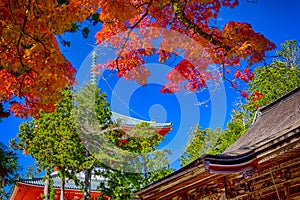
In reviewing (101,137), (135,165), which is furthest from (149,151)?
(101,137)

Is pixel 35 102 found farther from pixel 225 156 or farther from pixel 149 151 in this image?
pixel 149 151

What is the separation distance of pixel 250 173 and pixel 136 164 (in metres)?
8.67

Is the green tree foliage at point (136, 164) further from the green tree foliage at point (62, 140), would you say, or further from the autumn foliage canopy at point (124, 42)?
the autumn foliage canopy at point (124, 42)

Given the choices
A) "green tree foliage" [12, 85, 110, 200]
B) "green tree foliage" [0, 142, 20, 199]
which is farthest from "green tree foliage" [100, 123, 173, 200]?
"green tree foliage" [0, 142, 20, 199]

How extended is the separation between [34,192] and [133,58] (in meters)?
16.2

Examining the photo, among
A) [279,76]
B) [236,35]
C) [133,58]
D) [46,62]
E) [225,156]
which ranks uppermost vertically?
[279,76]

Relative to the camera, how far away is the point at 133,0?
7.61m

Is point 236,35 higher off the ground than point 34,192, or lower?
lower

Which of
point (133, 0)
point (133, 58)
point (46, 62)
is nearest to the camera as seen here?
point (46, 62)

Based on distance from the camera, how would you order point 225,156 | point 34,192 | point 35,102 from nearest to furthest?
point 225,156
point 35,102
point 34,192

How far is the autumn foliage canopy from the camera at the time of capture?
19.5 feet

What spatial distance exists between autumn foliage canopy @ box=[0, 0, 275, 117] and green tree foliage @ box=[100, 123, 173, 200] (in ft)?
15.1

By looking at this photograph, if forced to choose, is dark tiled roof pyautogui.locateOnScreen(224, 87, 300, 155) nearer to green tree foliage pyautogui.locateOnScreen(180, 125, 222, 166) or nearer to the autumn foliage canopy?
the autumn foliage canopy

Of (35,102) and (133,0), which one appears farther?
(35,102)
